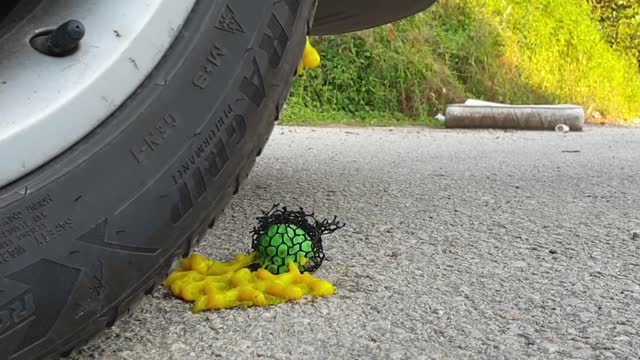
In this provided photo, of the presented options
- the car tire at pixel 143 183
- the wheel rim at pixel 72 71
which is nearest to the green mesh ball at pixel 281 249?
the car tire at pixel 143 183

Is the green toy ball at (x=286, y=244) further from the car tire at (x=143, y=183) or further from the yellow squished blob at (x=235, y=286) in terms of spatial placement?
the car tire at (x=143, y=183)

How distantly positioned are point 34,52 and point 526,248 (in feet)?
3.38

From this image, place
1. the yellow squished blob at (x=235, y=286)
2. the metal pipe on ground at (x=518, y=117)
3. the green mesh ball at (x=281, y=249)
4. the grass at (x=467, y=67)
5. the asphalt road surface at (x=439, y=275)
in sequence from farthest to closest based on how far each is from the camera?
the grass at (x=467, y=67)
the metal pipe on ground at (x=518, y=117)
the green mesh ball at (x=281, y=249)
the yellow squished blob at (x=235, y=286)
the asphalt road surface at (x=439, y=275)

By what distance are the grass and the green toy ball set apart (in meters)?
4.60

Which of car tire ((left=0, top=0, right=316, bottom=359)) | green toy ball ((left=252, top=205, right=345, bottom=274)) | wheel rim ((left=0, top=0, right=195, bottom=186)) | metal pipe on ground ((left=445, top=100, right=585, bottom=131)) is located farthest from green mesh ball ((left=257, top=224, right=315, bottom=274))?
metal pipe on ground ((left=445, top=100, right=585, bottom=131))

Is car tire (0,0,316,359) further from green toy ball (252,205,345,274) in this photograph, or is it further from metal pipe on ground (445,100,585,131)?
metal pipe on ground (445,100,585,131)

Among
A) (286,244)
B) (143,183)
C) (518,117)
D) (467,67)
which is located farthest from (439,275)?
(467,67)

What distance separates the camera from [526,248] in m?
1.46

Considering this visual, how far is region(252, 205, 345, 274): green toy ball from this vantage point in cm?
124

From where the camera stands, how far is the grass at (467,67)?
6.71 metres

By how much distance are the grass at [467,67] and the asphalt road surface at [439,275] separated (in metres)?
3.75

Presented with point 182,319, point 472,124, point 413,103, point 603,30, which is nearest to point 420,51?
point 413,103

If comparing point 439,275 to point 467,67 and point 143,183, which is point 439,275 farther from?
point 467,67

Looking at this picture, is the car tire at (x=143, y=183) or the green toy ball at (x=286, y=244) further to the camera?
the green toy ball at (x=286, y=244)
